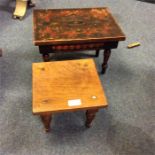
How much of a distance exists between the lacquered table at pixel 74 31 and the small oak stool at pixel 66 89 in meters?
0.18

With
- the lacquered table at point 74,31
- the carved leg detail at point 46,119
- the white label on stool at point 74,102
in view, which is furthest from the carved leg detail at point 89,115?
the lacquered table at point 74,31

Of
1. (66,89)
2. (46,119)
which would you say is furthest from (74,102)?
(46,119)

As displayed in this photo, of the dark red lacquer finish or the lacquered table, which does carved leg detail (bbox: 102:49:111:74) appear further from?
the dark red lacquer finish

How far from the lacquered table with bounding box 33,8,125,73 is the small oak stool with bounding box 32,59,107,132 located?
0.60 feet

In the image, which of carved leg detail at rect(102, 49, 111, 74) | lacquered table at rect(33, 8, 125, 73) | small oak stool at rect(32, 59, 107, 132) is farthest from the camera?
carved leg detail at rect(102, 49, 111, 74)

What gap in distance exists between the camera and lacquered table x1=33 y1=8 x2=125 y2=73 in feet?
4.36

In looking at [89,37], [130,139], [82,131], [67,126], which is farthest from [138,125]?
[89,37]

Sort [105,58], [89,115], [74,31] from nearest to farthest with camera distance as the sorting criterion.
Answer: [89,115], [74,31], [105,58]

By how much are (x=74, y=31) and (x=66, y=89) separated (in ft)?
1.68

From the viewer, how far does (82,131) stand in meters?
1.31

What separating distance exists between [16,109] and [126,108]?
0.85m

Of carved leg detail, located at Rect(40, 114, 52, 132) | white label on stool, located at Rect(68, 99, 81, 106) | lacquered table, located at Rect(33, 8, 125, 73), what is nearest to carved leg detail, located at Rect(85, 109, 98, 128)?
white label on stool, located at Rect(68, 99, 81, 106)

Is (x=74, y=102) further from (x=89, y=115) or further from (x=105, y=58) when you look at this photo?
(x=105, y=58)

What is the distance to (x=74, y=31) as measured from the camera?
139 cm
